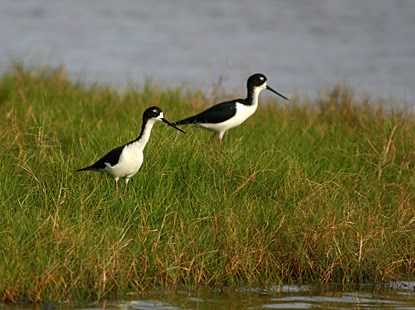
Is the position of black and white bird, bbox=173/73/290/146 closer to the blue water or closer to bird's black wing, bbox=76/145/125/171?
bird's black wing, bbox=76/145/125/171

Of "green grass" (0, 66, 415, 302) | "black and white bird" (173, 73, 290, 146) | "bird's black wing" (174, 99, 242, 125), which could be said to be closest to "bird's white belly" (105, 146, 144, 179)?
"green grass" (0, 66, 415, 302)

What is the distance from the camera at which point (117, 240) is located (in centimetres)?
771

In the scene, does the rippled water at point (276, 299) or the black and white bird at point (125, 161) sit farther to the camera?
the black and white bird at point (125, 161)

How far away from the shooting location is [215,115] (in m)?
10.5

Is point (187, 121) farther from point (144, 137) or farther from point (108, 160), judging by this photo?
point (108, 160)

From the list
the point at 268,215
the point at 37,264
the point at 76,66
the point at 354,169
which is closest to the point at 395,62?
the point at 76,66

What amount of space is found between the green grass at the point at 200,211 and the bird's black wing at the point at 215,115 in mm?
116

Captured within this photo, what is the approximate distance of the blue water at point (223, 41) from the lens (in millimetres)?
19953

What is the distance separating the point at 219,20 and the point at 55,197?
19.9m

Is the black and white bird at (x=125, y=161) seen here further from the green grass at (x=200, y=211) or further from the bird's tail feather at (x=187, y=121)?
the bird's tail feather at (x=187, y=121)

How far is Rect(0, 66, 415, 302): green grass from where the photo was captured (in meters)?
7.45

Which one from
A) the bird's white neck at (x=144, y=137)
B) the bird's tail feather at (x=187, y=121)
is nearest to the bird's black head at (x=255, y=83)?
the bird's tail feather at (x=187, y=121)

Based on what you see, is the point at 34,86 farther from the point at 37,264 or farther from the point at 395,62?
the point at 395,62

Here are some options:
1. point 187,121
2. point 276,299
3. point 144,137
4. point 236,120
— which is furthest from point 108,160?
point 236,120
